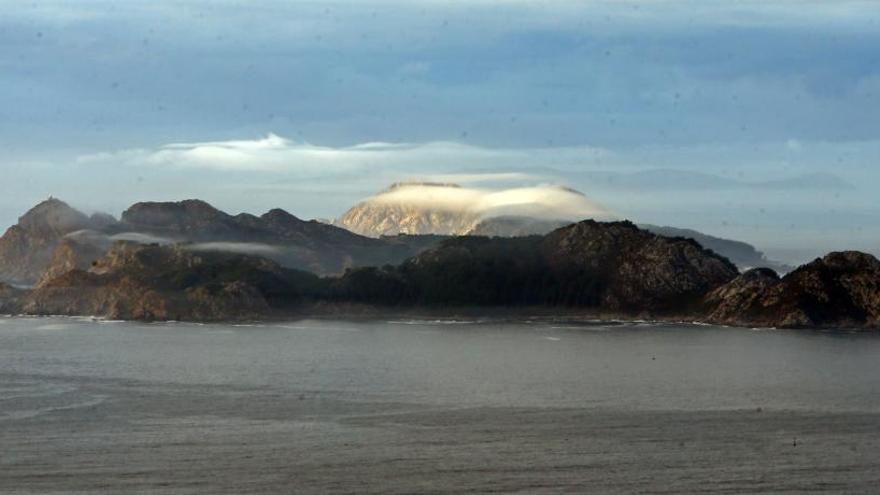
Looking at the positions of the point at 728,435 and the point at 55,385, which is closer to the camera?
the point at 728,435

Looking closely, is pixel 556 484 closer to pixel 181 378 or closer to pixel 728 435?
pixel 728 435

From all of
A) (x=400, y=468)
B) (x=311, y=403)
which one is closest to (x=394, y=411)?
(x=311, y=403)

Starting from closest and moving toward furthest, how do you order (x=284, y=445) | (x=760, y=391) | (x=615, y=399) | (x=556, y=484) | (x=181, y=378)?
1. (x=556, y=484)
2. (x=284, y=445)
3. (x=615, y=399)
4. (x=760, y=391)
5. (x=181, y=378)

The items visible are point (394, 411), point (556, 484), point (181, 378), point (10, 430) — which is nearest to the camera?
point (556, 484)

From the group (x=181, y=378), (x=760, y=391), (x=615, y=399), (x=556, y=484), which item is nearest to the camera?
(x=556, y=484)

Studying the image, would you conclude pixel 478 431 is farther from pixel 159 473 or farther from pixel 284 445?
pixel 159 473

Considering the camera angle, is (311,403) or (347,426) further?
(311,403)

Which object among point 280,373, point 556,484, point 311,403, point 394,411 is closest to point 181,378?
point 280,373

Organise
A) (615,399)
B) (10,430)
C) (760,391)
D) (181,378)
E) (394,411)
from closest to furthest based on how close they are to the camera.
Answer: (10,430) → (394,411) → (615,399) → (760,391) → (181,378)
